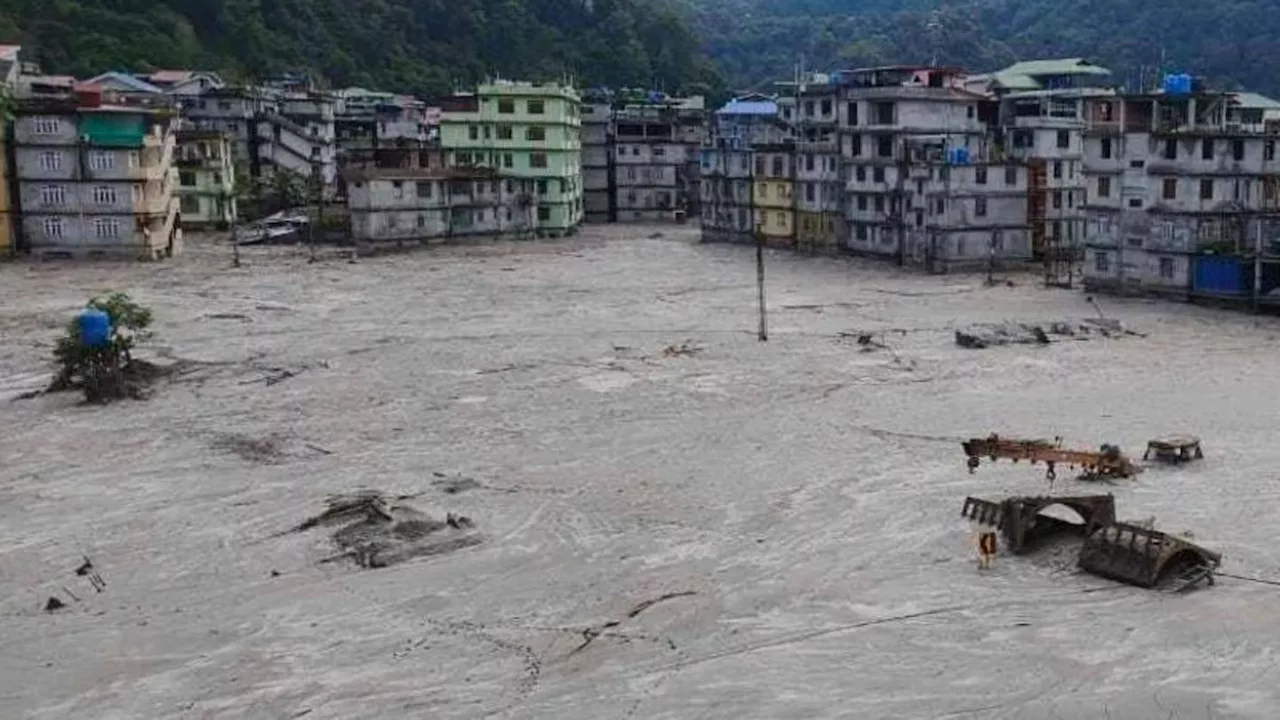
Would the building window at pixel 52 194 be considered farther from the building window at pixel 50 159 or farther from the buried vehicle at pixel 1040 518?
the buried vehicle at pixel 1040 518

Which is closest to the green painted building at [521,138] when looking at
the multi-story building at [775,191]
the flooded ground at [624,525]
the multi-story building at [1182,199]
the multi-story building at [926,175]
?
the multi-story building at [775,191]

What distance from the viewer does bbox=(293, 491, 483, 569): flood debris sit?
Result: 21781 mm

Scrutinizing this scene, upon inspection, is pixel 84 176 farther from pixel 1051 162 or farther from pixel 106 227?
pixel 1051 162

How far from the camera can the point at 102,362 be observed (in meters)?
34.3

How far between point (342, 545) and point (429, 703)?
253 inches

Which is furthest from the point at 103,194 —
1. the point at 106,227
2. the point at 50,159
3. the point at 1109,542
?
the point at 1109,542

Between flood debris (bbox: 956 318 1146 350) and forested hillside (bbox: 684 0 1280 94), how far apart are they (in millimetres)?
84474

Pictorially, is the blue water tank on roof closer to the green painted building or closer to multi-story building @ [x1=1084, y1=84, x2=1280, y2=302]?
multi-story building @ [x1=1084, y1=84, x2=1280, y2=302]

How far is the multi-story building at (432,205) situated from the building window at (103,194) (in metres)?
12.3

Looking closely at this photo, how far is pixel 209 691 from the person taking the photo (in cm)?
1672

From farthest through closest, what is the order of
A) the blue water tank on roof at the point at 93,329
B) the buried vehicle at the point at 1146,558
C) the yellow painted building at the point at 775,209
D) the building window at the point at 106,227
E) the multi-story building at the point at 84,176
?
the yellow painted building at the point at 775,209 → the building window at the point at 106,227 → the multi-story building at the point at 84,176 → the blue water tank on roof at the point at 93,329 → the buried vehicle at the point at 1146,558

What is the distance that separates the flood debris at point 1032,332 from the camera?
137 ft

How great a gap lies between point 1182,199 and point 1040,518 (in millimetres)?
32535

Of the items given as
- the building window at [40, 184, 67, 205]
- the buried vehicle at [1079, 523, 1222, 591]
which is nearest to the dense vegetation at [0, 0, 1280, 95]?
the building window at [40, 184, 67, 205]
